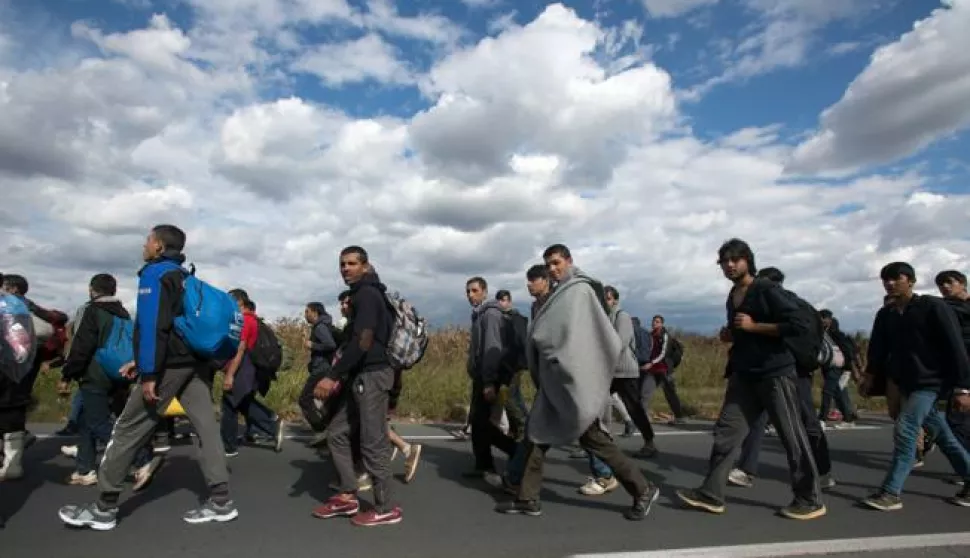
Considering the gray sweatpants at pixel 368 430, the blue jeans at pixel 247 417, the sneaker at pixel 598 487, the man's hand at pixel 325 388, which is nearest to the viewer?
the man's hand at pixel 325 388

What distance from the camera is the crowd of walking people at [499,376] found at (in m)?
4.41

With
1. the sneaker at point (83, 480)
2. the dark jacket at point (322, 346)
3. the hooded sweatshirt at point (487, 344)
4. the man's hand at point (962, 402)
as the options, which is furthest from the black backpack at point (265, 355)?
the man's hand at point (962, 402)

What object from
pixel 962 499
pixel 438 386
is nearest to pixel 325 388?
pixel 962 499

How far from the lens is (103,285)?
5664mm

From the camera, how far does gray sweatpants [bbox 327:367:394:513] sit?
457 centimetres

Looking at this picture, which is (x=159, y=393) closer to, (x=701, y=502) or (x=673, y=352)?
(x=701, y=502)

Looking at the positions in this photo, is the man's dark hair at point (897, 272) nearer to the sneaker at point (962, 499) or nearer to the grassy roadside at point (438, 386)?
the sneaker at point (962, 499)

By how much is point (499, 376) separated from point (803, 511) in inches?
97.7

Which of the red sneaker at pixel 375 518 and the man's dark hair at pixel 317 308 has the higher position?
the man's dark hair at pixel 317 308

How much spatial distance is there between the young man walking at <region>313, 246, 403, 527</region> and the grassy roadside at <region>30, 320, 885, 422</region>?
11.0 feet

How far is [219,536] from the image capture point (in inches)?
165

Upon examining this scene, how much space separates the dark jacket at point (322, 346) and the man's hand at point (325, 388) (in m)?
2.83

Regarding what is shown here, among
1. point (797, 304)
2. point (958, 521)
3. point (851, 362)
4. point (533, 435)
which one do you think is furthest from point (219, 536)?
point (851, 362)

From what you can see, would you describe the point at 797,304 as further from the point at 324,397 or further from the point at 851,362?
the point at 851,362
